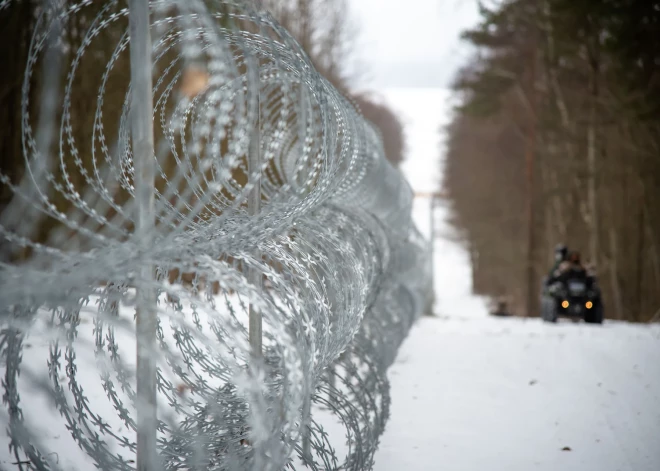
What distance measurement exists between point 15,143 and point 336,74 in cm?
1525

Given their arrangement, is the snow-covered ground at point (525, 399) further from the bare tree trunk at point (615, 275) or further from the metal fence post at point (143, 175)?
the bare tree trunk at point (615, 275)

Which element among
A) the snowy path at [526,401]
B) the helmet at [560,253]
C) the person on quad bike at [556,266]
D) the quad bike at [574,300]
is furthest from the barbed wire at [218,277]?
the helmet at [560,253]

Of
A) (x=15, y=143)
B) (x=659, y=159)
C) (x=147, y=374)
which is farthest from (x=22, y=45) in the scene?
(x=659, y=159)

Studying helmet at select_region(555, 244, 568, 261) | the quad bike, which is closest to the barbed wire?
the quad bike

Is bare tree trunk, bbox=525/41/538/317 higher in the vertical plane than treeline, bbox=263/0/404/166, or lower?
lower

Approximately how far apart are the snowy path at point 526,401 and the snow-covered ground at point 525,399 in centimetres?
1

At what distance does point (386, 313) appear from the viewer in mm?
6543

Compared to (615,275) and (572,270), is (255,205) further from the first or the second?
(615,275)

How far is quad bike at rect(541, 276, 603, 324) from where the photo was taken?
11.7 m

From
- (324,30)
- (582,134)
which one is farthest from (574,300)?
(324,30)

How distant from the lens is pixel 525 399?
6680 millimetres

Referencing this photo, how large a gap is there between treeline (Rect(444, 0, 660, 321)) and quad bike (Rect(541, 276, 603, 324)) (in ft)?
17.8

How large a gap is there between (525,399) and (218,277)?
213 inches

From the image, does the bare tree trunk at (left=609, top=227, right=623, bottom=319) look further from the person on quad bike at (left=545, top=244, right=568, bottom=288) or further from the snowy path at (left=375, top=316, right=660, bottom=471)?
the snowy path at (left=375, top=316, right=660, bottom=471)
